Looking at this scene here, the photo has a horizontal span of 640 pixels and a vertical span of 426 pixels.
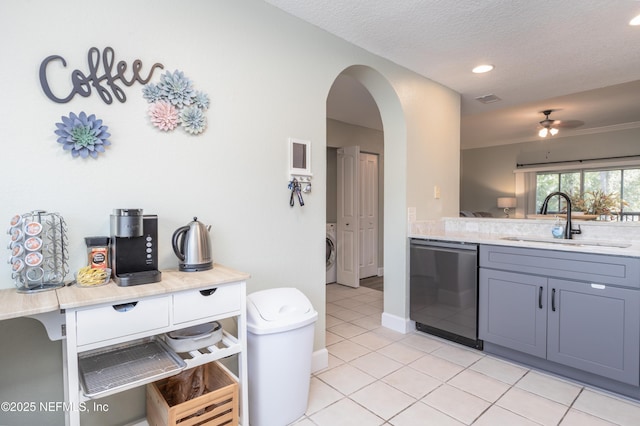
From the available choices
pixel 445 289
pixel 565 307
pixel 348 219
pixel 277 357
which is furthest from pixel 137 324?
pixel 348 219

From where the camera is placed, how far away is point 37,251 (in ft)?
4.25

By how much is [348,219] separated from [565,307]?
297 centimetres

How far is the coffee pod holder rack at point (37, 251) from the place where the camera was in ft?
4.17

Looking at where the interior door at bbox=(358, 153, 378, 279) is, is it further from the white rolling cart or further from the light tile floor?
the white rolling cart

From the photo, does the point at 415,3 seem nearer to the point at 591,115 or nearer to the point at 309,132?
the point at 309,132

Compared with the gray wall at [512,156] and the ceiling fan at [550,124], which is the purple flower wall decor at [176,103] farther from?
the gray wall at [512,156]

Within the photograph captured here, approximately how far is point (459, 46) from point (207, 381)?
2861mm

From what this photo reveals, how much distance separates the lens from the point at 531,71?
301 cm

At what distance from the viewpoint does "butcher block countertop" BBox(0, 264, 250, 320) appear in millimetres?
1071

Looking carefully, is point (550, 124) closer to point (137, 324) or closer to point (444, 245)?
point (444, 245)

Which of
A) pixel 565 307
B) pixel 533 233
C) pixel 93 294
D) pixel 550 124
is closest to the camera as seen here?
pixel 93 294

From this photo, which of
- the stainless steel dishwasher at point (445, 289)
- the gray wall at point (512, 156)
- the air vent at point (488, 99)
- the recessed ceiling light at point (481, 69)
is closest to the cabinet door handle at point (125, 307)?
the stainless steel dishwasher at point (445, 289)

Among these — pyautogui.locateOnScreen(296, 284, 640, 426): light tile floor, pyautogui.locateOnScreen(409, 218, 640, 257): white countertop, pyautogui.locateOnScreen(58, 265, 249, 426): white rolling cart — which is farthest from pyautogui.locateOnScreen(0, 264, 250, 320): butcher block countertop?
pyautogui.locateOnScreen(409, 218, 640, 257): white countertop

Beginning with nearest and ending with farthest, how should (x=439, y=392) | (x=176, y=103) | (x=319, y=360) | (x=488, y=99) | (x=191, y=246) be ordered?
(x=191, y=246) → (x=176, y=103) → (x=439, y=392) → (x=319, y=360) → (x=488, y=99)
